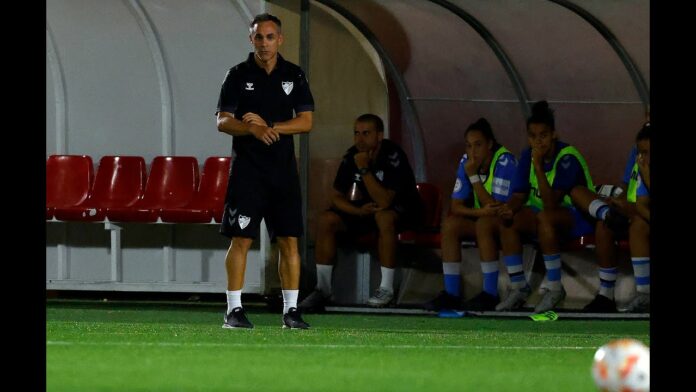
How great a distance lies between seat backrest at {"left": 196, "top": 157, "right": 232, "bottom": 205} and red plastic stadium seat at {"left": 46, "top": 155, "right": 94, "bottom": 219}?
1155 millimetres

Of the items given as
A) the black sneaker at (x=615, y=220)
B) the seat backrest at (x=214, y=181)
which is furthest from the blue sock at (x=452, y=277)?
the seat backrest at (x=214, y=181)

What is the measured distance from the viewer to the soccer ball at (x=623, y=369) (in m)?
5.46

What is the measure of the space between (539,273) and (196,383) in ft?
23.4

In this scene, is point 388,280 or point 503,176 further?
point 388,280

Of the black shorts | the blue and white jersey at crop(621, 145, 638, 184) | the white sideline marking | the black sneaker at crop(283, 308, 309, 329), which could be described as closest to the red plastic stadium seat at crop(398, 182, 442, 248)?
the blue and white jersey at crop(621, 145, 638, 184)

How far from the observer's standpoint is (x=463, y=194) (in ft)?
41.2

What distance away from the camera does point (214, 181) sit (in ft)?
46.0

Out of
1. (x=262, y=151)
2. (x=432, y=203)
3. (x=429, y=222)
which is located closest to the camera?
(x=262, y=151)

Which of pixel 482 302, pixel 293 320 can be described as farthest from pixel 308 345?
pixel 482 302

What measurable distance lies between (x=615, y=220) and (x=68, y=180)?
5301mm

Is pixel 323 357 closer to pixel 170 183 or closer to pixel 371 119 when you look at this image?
pixel 371 119
